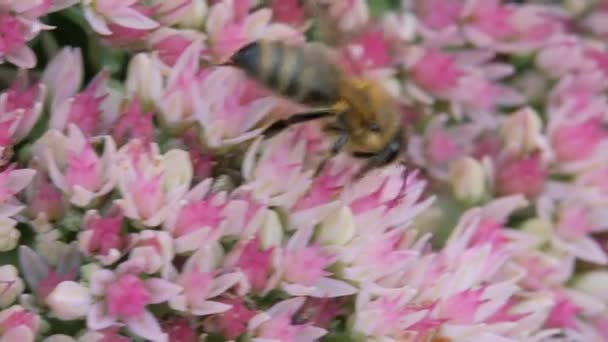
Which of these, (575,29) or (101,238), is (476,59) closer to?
(575,29)

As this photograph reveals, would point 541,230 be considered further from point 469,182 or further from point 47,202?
point 47,202

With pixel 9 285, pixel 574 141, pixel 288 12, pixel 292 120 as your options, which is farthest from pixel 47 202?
pixel 574 141

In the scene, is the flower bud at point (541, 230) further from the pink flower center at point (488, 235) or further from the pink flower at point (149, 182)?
the pink flower at point (149, 182)

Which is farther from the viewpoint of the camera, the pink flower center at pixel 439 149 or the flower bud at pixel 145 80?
the pink flower center at pixel 439 149

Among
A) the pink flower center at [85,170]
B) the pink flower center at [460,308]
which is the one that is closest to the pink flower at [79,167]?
the pink flower center at [85,170]

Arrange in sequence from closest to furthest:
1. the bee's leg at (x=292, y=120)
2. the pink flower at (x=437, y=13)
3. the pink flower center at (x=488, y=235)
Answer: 1. the bee's leg at (x=292, y=120)
2. the pink flower center at (x=488, y=235)
3. the pink flower at (x=437, y=13)

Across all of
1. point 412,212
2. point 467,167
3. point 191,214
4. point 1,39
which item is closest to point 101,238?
point 191,214

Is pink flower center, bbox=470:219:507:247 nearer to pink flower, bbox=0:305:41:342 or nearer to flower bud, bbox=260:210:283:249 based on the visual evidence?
flower bud, bbox=260:210:283:249

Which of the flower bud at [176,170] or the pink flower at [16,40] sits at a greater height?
the pink flower at [16,40]
